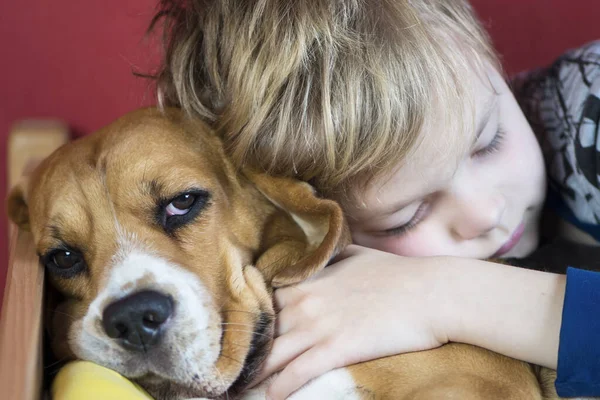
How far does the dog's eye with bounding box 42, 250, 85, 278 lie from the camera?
1.41 metres

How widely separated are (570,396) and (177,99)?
1022mm

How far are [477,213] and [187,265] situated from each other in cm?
66

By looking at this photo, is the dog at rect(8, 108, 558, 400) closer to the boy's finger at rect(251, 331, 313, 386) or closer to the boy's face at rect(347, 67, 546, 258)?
the boy's finger at rect(251, 331, 313, 386)

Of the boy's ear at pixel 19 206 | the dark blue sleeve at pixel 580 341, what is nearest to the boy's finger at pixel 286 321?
the dark blue sleeve at pixel 580 341

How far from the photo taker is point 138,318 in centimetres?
120

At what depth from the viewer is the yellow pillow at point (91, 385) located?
113cm

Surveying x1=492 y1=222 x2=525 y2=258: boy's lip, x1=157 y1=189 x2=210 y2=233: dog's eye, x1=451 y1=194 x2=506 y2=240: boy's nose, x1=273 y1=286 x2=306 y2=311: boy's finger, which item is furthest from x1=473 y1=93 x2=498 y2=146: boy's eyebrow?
x1=157 y1=189 x2=210 y2=233: dog's eye

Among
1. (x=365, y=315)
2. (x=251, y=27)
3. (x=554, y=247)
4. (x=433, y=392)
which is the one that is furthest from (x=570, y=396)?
(x=251, y=27)

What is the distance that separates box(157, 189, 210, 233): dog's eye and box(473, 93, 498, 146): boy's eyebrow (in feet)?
2.03

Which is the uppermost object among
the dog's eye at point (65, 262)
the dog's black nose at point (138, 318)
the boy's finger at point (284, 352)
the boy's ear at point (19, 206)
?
the dog's black nose at point (138, 318)

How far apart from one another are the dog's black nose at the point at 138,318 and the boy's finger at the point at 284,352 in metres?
0.25

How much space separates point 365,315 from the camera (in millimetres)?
1375

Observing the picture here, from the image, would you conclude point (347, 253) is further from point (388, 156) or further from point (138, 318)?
point (138, 318)

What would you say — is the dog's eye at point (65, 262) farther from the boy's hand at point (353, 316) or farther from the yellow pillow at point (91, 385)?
the boy's hand at point (353, 316)
